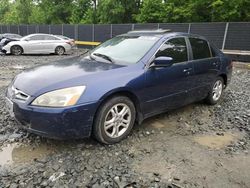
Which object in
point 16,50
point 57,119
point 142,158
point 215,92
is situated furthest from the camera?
point 16,50

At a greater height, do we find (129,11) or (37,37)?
(129,11)

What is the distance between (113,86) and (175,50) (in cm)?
160

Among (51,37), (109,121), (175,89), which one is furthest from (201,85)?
(51,37)

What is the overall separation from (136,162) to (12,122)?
2270 mm

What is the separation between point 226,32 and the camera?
45.1 feet

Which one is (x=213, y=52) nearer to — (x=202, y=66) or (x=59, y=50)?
(x=202, y=66)

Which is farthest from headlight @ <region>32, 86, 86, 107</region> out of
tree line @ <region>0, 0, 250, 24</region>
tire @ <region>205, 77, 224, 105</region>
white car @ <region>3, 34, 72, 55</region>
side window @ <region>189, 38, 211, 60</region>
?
tree line @ <region>0, 0, 250, 24</region>

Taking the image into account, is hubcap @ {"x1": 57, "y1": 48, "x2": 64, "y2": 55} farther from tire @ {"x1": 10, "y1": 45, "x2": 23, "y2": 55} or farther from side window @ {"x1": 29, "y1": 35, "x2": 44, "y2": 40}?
tire @ {"x1": 10, "y1": 45, "x2": 23, "y2": 55}

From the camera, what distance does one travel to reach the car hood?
10.6 ft

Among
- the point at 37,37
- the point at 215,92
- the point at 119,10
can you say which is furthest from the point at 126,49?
the point at 119,10

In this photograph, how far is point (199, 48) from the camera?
5004mm

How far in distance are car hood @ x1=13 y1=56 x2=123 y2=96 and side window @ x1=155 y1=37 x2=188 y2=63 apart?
89 cm

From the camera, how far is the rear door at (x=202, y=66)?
4.77 m

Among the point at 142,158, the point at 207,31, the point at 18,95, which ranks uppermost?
the point at 207,31
